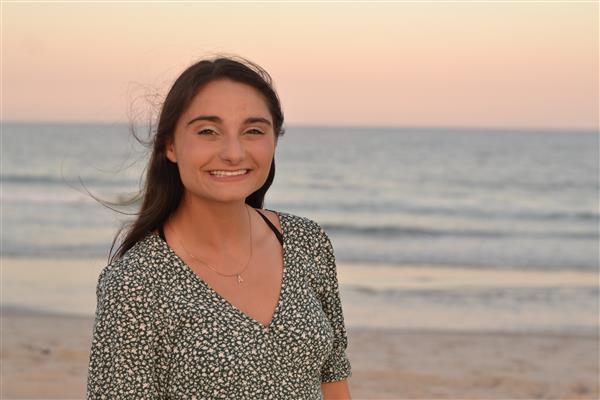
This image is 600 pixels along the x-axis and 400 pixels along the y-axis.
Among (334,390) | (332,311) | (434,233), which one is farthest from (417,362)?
(434,233)

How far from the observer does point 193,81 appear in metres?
2.75

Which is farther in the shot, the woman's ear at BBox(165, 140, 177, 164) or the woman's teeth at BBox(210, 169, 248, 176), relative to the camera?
the woman's ear at BBox(165, 140, 177, 164)

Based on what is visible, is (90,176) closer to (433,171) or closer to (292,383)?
(433,171)

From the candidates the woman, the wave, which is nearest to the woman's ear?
the woman

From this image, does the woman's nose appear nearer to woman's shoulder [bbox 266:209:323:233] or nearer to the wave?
woman's shoulder [bbox 266:209:323:233]

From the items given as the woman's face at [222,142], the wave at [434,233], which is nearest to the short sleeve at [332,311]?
the woman's face at [222,142]

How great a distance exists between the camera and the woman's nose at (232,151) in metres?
2.73

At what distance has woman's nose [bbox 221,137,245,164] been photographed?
2727 mm

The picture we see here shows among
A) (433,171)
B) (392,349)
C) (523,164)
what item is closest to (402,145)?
(523,164)

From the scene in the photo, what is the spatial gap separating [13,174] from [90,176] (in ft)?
7.99

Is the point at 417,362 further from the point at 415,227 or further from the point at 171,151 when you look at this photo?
the point at 415,227

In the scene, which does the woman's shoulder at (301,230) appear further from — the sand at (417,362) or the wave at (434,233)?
the wave at (434,233)

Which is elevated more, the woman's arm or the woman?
the woman

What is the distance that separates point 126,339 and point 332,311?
780mm
